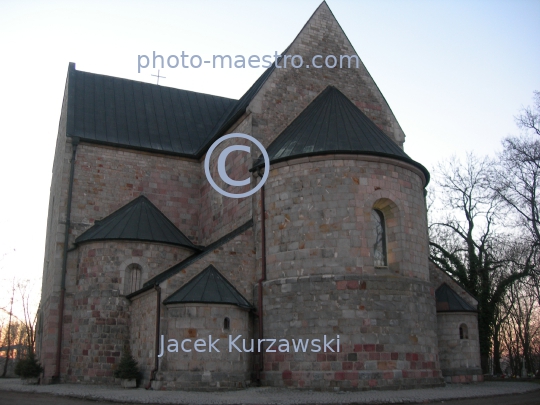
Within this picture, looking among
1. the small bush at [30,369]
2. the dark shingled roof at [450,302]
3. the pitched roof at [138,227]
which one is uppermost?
the pitched roof at [138,227]

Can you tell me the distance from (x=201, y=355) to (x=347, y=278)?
15.8ft

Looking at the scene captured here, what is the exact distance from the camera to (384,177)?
18.5 metres

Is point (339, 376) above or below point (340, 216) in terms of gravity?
below

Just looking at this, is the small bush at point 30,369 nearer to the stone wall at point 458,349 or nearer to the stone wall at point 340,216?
the stone wall at point 340,216

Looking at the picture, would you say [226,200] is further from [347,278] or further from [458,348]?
[458,348]

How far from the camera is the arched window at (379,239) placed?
18280 mm

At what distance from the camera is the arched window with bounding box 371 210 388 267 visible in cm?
1828

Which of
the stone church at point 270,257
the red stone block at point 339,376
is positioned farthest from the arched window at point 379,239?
the red stone block at point 339,376

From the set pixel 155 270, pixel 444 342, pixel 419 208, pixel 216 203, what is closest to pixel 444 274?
pixel 444 342

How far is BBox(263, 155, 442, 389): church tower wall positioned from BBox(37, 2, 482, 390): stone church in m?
0.04

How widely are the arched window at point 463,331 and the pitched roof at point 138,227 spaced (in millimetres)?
10274

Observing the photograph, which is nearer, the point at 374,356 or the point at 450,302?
the point at 374,356

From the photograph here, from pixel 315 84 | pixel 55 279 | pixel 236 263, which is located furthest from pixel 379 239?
pixel 55 279

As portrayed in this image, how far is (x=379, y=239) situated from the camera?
18.5 metres
